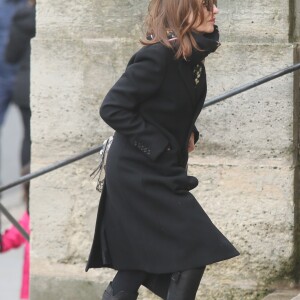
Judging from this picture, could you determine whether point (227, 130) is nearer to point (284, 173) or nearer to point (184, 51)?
point (284, 173)

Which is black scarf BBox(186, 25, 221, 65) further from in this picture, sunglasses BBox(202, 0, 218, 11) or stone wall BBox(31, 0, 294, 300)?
stone wall BBox(31, 0, 294, 300)

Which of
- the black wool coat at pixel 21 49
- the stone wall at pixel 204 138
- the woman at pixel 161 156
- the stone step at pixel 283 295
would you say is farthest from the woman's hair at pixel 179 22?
the black wool coat at pixel 21 49

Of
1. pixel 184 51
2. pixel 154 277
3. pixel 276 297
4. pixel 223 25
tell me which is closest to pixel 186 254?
pixel 154 277

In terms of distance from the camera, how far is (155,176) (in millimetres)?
4594

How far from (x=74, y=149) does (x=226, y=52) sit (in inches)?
34.4

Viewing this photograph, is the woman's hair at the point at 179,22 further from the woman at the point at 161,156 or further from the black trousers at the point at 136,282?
the black trousers at the point at 136,282

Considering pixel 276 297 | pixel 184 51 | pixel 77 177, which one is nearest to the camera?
pixel 184 51

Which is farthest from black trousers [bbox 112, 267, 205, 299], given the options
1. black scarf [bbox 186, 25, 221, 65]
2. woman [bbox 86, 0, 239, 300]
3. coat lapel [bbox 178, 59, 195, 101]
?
black scarf [bbox 186, 25, 221, 65]

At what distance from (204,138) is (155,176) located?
1143 mm

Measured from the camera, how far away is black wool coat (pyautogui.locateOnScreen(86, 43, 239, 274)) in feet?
14.9

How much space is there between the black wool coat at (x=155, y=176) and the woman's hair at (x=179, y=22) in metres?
0.04

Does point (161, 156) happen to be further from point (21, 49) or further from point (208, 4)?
point (21, 49)

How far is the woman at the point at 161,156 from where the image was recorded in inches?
178

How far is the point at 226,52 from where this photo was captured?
5.64 meters
